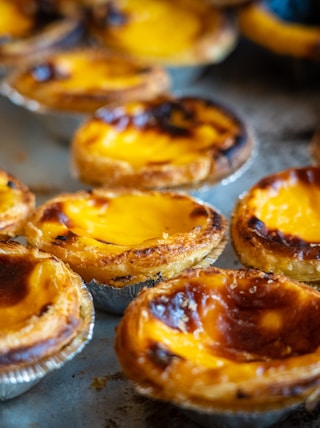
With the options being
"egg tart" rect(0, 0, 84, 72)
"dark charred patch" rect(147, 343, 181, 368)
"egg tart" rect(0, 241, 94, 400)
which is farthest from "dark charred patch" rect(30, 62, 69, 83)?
"dark charred patch" rect(147, 343, 181, 368)

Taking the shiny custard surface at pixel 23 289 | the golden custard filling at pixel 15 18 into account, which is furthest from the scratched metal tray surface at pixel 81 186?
the golden custard filling at pixel 15 18

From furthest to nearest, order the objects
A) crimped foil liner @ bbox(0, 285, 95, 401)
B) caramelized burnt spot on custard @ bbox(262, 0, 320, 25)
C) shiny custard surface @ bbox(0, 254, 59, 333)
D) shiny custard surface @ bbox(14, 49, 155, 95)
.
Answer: caramelized burnt spot on custard @ bbox(262, 0, 320, 25)
shiny custard surface @ bbox(14, 49, 155, 95)
shiny custard surface @ bbox(0, 254, 59, 333)
crimped foil liner @ bbox(0, 285, 95, 401)

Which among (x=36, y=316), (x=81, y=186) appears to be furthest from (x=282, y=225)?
(x=81, y=186)

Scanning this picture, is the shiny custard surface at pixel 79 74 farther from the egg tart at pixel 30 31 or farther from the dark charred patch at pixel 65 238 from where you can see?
the dark charred patch at pixel 65 238

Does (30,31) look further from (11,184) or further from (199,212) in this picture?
(199,212)

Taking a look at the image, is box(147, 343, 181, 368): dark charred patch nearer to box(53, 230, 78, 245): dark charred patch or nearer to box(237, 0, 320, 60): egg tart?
box(53, 230, 78, 245): dark charred patch

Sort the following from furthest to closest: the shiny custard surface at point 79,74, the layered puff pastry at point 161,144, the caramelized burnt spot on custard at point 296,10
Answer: the caramelized burnt spot on custard at point 296,10
the shiny custard surface at point 79,74
the layered puff pastry at point 161,144

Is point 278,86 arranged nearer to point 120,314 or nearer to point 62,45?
point 62,45
